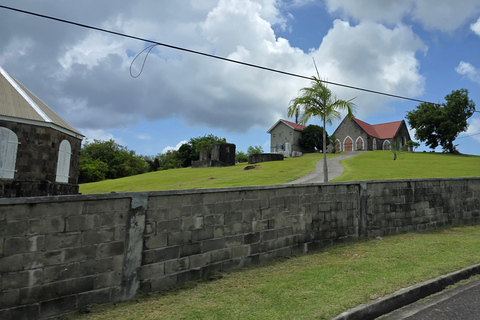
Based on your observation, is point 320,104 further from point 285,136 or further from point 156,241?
point 285,136

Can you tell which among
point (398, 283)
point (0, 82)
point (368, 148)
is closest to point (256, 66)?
point (398, 283)

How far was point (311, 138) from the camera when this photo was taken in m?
61.0

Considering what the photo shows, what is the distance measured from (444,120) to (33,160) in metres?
61.3

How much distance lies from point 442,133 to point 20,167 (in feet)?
205

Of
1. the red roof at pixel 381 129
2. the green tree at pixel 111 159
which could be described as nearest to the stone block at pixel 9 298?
the green tree at pixel 111 159

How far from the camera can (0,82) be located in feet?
51.0

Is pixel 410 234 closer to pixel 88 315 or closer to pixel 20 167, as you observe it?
pixel 88 315

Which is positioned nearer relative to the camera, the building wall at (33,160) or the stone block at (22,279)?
the stone block at (22,279)

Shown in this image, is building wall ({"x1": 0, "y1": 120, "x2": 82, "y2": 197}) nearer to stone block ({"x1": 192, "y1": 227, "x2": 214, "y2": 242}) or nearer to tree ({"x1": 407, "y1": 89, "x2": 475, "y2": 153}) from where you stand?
stone block ({"x1": 192, "y1": 227, "x2": 214, "y2": 242})

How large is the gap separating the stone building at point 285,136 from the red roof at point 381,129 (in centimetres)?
1216

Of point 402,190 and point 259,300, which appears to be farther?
point 402,190

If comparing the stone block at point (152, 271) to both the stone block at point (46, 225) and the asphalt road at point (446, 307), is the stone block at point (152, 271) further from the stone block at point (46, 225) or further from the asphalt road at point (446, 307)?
the asphalt road at point (446, 307)

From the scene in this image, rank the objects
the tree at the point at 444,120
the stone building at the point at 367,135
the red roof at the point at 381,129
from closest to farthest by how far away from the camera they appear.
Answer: the tree at the point at 444,120 < the stone building at the point at 367,135 < the red roof at the point at 381,129

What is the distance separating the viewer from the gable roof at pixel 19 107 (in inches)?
569
